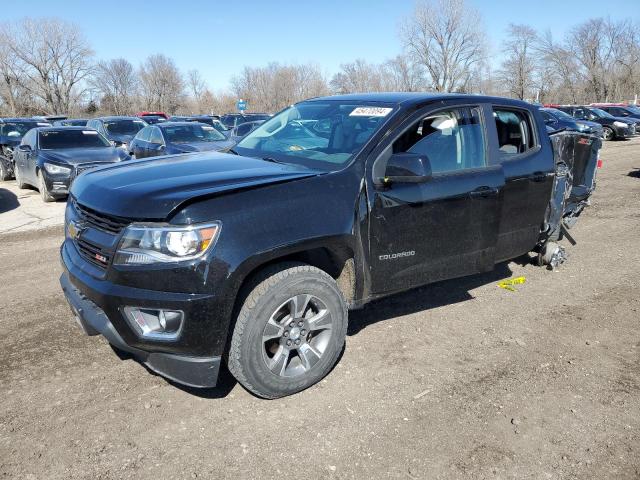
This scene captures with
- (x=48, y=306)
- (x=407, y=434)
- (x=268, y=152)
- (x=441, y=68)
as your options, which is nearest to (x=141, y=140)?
(x=48, y=306)

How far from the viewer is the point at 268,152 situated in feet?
13.1

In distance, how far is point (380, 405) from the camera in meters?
3.14

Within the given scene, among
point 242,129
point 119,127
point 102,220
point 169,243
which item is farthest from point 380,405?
point 242,129

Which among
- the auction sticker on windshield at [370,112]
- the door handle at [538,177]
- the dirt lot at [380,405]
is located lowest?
the dirt lot at [380,405]

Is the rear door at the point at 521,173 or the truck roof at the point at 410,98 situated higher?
the truck roof at the point at 410,98

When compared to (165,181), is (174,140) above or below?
below

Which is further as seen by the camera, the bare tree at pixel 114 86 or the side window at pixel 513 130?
the bare tree at pixel 114 86

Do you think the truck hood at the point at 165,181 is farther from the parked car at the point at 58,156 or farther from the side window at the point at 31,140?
the side window at the point at 31,140

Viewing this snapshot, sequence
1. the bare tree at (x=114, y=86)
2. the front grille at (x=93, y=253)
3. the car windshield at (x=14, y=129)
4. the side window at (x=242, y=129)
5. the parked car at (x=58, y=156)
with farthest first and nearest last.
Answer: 1. the bare tree at (x=114, y=86)
2. the side window at (x=242, y=129)
3. the car windshield at (x=14, y=129)
4. the parked car at (x=58, y=156)
5. the front grille at (x=93, y=253)

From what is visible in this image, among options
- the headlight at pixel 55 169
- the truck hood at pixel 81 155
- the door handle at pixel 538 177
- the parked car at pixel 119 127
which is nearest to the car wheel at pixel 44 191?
the headlight at pixel 55 169

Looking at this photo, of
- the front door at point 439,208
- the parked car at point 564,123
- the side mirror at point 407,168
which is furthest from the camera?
the parked car at point 564,123

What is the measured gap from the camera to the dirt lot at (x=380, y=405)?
264 centimetres

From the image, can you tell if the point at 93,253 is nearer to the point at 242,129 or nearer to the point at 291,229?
the point at 291,229

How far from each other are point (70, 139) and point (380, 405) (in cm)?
1067
